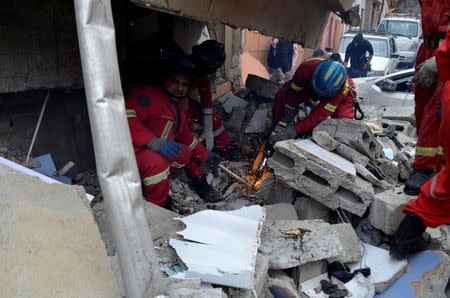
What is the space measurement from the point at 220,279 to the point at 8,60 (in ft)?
8.23

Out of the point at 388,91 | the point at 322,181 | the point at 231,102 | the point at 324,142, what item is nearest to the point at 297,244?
the point at 322,181

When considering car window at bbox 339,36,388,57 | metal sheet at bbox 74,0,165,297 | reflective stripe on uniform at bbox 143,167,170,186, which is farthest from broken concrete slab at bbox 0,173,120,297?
car window at bbox 339,36,388,57

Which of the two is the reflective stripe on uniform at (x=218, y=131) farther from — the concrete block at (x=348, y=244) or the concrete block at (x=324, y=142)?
the concrete block at (x=348, y=244)

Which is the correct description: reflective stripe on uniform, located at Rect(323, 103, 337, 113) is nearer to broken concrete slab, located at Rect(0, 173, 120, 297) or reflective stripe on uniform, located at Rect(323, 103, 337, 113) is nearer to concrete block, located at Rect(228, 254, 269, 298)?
concrete block, located at Rect(228, 254, 269, 298)

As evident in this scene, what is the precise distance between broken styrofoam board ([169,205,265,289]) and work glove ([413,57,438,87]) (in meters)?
1.77

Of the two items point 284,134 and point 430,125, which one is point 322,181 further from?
point 284,134

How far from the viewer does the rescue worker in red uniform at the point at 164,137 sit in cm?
387

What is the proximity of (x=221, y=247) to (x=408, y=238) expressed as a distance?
1539 mm

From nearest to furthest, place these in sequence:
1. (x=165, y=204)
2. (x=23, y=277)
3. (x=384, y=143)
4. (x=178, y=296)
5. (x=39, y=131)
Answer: (x=23, y=277)
(x=178, y=296)
(x=165, y=204)
(x=39, y=131)
(x=384, y=143)

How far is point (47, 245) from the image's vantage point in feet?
6.15

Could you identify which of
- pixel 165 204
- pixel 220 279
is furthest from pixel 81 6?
pixel 165 204

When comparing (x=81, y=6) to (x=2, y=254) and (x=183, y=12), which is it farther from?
(x=183, y=12)

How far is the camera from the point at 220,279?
2.26 m

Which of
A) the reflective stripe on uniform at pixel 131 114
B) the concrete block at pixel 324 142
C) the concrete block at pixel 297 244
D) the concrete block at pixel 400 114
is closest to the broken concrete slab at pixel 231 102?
the concrete block at pixel 400 114
